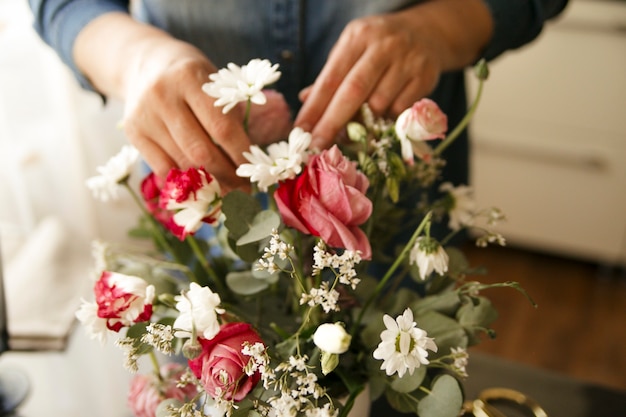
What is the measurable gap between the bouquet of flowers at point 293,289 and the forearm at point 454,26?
0.45 ft

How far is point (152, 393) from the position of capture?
55cm

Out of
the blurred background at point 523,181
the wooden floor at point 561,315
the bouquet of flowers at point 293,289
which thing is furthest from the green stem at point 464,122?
the wooden floor at point 561,315

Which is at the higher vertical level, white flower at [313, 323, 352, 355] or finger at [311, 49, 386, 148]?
finger at [311, 49, 386, 148]

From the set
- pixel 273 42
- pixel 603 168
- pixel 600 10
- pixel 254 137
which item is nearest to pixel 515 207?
pixel 603 168

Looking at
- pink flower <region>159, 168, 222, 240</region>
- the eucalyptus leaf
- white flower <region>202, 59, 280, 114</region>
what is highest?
white flower <region>202, 59, 280, 114</region>

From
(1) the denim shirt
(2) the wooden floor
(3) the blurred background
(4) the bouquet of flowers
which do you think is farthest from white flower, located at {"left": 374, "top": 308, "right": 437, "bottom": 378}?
(2) the wooden floor

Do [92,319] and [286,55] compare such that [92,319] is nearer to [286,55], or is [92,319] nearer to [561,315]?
[286,55]

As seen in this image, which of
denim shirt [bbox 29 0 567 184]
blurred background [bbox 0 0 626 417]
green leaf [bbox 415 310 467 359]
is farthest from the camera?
blurred background [bbox 0 0 626 417]

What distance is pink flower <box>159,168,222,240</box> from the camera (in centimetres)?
48

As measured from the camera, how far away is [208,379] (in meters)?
0.44

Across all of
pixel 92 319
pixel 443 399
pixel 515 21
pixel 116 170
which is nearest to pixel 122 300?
pixel 92 319

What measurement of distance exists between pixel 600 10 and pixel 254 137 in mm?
1491

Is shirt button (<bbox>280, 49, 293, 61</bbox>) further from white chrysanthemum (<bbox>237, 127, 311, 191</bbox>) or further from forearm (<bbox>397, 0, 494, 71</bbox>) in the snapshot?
white chrysanthemum (<bbox>237, 127, 311, 191</bbox>)

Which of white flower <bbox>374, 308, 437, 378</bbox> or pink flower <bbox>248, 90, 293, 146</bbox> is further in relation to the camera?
pink flower <bbox>248, 90, 293, 146</bbox>
